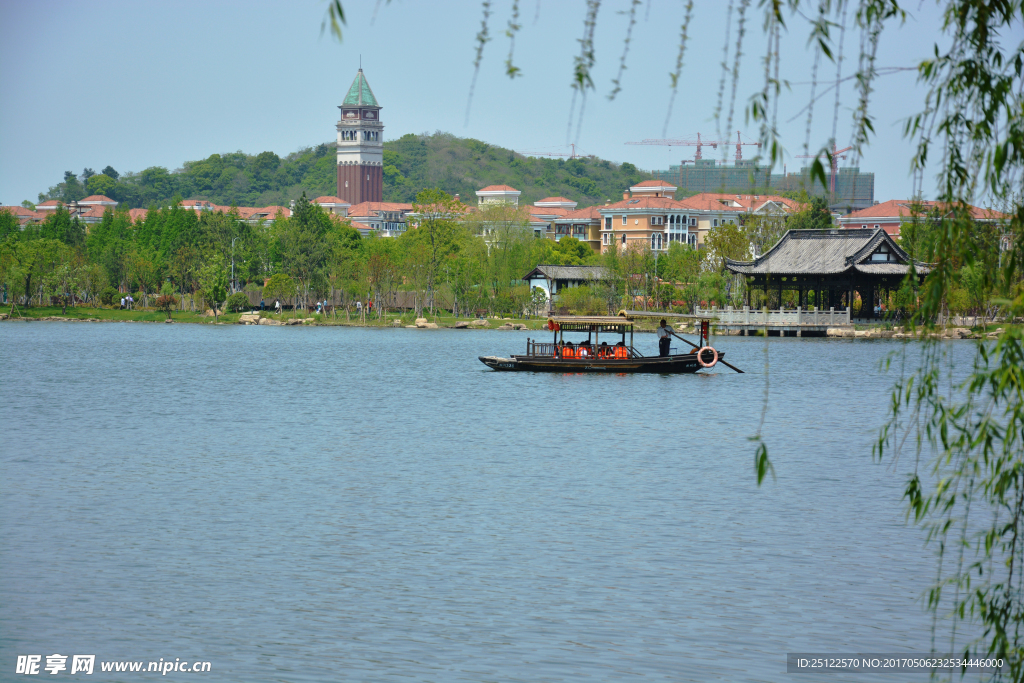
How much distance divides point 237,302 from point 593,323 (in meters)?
64.5

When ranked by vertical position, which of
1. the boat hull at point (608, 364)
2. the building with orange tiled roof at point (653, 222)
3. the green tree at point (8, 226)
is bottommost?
the boat hull at point (608, 364)

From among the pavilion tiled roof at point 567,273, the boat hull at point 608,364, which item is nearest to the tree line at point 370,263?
the pavilion tiled roof at point 567,273

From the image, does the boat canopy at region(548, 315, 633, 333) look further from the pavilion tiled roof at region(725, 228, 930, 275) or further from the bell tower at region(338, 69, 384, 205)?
the bell tower at region(338, 69, 384, 205)

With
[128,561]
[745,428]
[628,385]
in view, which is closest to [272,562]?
[128,561]

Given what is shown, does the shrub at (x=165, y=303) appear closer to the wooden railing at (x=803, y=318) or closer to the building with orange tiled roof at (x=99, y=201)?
the wooden railing at (x=803, y=318)

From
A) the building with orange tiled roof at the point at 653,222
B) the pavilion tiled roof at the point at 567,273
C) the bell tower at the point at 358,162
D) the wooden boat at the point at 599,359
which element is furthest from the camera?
the bell tower at the point at 358,162

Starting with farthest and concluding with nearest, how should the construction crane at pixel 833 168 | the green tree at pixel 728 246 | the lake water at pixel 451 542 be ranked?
the green tree at pixel 728 246
the lake water at pixel 451 542
the construction crane at pixel 833 168

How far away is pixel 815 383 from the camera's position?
133 ft

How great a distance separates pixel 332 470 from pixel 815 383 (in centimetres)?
2576

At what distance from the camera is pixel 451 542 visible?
45.4ft

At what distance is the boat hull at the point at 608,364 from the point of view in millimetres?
39094

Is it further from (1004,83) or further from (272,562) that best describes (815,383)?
(1004,83)

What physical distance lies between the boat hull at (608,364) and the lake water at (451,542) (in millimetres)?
8337

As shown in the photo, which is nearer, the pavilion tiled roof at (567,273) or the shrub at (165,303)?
the pavilion tiled roof at (567,273)
